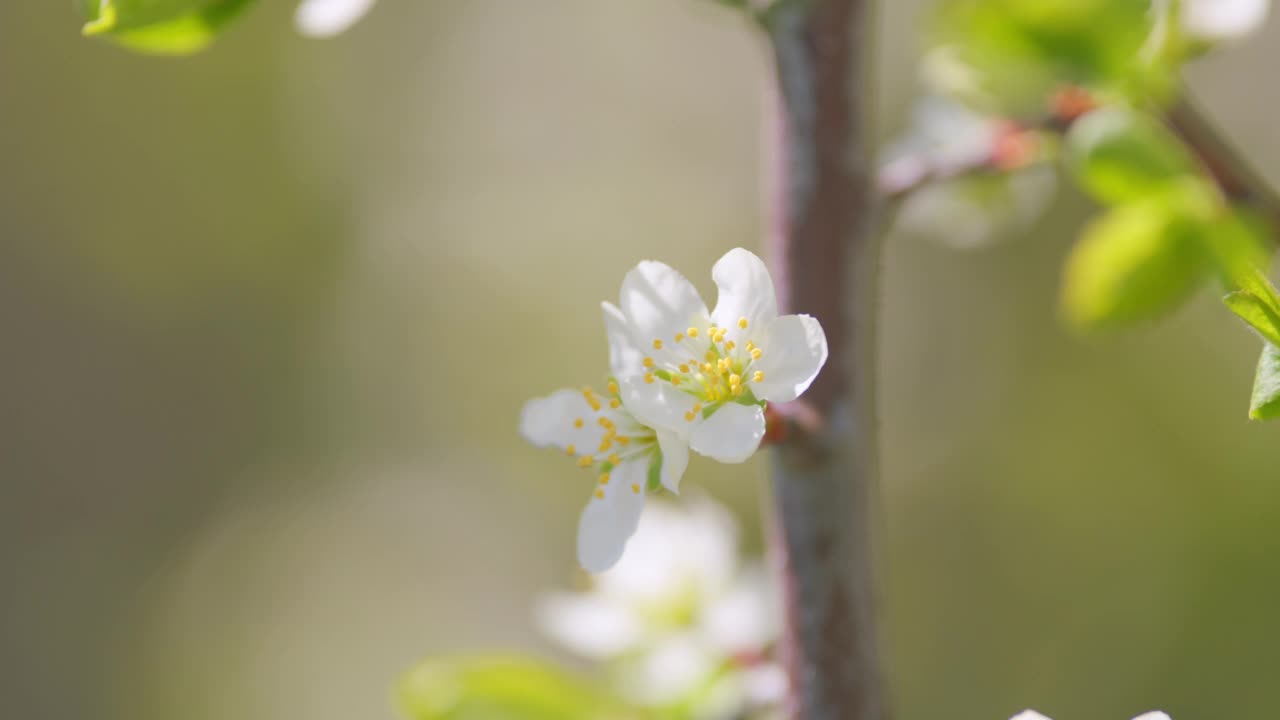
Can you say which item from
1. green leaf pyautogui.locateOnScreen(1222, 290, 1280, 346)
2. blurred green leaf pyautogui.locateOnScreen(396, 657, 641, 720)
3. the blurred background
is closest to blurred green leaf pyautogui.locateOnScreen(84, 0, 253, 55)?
blurred green leaf pyautogui.locateOnScreen(396, 657, 641, 720)

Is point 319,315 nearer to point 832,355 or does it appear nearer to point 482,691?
point 482,691

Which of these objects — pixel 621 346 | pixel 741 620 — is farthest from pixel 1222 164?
pixel 741 620

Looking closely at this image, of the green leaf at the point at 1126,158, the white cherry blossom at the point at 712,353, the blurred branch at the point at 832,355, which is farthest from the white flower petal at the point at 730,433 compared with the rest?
the green leaf at the point at 1126,158

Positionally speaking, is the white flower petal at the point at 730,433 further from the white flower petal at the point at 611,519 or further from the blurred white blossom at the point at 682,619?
the blurred white blossom at the point at 682,619

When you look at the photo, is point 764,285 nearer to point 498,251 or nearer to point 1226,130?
point 1226,130

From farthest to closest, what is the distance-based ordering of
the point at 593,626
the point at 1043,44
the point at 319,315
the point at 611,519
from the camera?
the point at 319,315 → the point at 593,626 → the point at 1043,44 → the point at 611,519

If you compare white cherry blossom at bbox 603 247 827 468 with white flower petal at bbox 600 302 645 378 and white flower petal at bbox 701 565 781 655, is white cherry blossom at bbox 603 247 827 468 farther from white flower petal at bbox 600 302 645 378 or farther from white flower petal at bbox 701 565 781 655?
white flower petal at bbox 701 565 781 655
